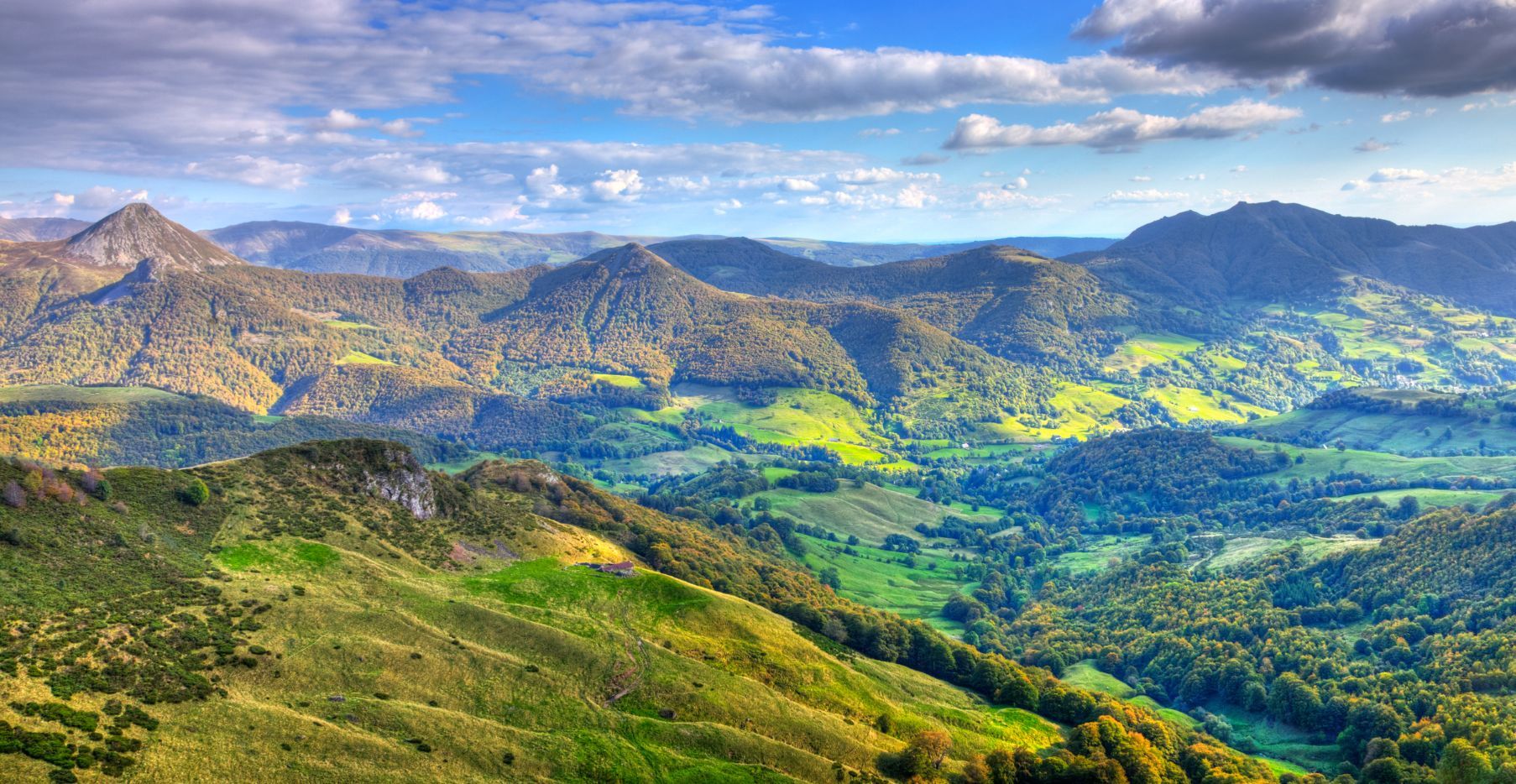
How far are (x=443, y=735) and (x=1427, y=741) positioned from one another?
468 feet

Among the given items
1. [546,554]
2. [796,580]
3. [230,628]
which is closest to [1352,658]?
[796,580]

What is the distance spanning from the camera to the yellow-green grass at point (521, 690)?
6888cm

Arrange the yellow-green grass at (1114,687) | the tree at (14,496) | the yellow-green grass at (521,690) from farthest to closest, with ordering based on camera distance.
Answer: the yellow-green grass at (1114,687), the tree at (14,496), the yellow-green grass at (521,690)

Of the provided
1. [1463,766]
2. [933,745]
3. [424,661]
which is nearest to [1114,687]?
[1463,766]

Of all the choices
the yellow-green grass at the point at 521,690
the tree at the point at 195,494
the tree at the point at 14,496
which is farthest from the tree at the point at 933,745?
the tree at the point at 14,496

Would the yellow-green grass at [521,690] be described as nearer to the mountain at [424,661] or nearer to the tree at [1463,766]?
the mountain at [424,661]

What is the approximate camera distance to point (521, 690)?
87.4 metres

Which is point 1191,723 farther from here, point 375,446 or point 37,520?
point 37,520

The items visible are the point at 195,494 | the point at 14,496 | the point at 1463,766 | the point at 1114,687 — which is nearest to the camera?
the point at 14,496

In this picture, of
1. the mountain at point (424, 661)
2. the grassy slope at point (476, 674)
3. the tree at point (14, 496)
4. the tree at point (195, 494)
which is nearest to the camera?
the mountain at point (424, 661)

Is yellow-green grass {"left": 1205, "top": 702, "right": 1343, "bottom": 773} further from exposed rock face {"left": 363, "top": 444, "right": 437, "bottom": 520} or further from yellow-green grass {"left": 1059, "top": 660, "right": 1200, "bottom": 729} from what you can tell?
exposed rock face {"left": 363, "top": 444, "right": 437, "bottom": 520}

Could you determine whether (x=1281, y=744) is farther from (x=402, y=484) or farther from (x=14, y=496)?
(x=14, y=496)

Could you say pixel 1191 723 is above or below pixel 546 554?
below

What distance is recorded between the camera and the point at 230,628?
266ft
